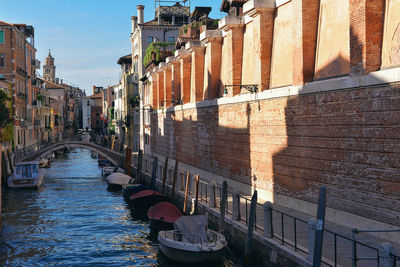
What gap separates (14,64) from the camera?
49562 mm

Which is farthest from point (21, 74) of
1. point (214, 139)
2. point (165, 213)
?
point (165, 213)

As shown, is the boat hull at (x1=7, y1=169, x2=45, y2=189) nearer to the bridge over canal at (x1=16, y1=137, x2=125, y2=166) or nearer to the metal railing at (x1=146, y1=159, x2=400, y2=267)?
the bridge over canal at (x1=16, y1=137, x2=125, y2=166)

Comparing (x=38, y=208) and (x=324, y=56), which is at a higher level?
(x=324, y=56)

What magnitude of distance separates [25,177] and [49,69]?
350 feet

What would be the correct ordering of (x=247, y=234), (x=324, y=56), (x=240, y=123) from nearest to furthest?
(x=247, y=234) → (x=324, y=56) → (x=240, y=123)

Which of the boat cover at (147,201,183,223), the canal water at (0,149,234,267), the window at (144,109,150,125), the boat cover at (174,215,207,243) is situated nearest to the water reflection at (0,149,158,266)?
the canal water at (0,149,234,267)

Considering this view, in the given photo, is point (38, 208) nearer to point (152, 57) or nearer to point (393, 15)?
A: point (152, 57)

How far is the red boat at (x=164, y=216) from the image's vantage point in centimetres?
2069

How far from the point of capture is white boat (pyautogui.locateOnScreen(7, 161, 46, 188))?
36.4 m

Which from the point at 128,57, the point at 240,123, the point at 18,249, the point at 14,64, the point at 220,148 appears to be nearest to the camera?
the point at 18,249

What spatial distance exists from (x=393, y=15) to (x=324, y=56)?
11.9 ft

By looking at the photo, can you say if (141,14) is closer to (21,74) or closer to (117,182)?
(21,74)

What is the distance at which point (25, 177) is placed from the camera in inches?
1448

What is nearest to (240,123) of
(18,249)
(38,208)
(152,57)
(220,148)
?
(220,148)
